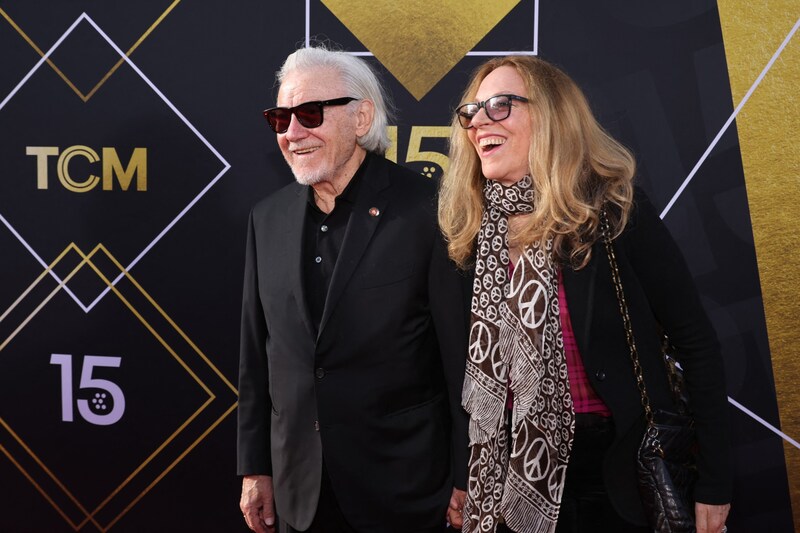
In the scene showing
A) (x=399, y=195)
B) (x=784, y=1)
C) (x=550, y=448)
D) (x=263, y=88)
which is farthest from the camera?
(x=263, y=88)

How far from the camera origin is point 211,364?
122 inches

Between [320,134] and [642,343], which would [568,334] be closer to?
[642,343]

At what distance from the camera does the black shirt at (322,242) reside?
2016mm

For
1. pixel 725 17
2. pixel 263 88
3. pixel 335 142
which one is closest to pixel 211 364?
pixel 263 88

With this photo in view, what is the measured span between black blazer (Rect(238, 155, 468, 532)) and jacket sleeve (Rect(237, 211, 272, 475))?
10 cm

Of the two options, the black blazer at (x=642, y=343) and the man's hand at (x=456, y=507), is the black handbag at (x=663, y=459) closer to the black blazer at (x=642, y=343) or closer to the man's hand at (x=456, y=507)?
the black blazer at (x=642, y=343)

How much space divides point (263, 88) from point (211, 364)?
110cm

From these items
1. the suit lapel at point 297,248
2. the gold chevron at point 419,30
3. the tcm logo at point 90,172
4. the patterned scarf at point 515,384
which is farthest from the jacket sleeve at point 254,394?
the tcm logo at point 90,172

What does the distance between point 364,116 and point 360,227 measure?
36cm

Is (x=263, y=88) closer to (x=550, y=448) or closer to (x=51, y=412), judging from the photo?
(x=51, y=412)

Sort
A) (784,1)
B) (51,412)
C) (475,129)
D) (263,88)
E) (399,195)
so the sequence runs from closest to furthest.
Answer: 1. (475,129)
2. (399,195)
3. (784,1)
4. (263,88)
5. (51,412)

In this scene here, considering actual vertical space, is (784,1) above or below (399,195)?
below

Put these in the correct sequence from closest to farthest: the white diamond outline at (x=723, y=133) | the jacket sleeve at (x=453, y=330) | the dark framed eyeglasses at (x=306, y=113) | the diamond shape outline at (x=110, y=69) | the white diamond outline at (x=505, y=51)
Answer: the jacket sleeve at (x=453, y=330)
the dark framed eyeglasses at (x=306, y=113)
the white diamond outline at (x=723, y=133)
the white diamond outline at (x=505, y=51)
the diamond shape outline at (x=110, y=69)

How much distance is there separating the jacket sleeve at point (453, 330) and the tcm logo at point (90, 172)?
1.61 m
